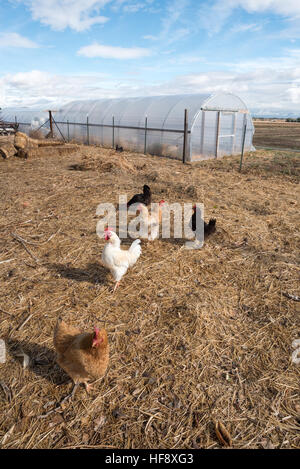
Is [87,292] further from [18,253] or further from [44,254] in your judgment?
[18,253]

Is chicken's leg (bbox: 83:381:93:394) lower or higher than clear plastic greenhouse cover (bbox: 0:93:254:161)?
lower

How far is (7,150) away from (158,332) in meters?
12.2

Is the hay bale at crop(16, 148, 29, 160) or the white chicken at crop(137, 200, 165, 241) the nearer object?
the white chicken at crop(137, 200, 165, 241)

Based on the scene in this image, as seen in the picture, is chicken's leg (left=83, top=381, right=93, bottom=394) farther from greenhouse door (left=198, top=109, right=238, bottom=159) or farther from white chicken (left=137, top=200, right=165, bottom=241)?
greenhouse door (left=198, top=109, right=238, bottom=159)

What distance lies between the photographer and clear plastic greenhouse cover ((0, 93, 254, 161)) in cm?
1444

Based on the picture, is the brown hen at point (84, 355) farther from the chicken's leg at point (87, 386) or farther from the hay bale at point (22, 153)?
the hay bale at point (22, 153)

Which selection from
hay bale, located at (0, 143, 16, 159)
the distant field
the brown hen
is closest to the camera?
the brown hen

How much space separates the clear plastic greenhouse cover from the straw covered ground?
30.7 feet

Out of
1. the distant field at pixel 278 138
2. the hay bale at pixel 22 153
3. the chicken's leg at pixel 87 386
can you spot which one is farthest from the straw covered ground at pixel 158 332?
the distant field at pixel 278 138

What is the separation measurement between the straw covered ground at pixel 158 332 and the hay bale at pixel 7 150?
721 centimetres

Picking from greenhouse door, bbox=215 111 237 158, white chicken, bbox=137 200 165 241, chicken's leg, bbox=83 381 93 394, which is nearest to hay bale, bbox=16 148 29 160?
greenhouse door, bbox=215 111 237 158

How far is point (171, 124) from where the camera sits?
14922 mm

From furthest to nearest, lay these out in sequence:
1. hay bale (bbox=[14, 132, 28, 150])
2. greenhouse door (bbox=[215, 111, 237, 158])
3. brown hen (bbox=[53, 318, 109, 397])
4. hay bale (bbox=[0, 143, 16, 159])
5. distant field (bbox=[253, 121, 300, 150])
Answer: distant field (bbox=[253, 121, 300, 150]) → greenhouse door (bbox=[215, 111, 237, 158]) → hay bale (bbox=[14, 132, 28, 150]) → hay bale (bbox=[0, 143, 16, 159]) → brown hen (bbox=[53, 318, 109, 397])

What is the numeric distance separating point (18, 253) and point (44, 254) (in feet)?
1.32
